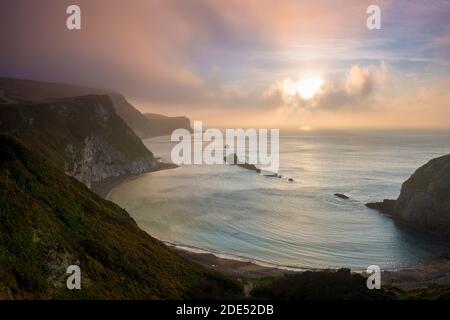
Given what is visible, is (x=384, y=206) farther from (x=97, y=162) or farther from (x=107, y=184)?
(x=97, y=162)

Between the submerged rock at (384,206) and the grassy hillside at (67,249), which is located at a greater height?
the grassy hillside at (67,249)

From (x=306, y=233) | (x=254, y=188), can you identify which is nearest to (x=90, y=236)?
(x=306, y=233)

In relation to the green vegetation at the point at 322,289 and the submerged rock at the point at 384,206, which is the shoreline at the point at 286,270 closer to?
the green vegetation at the point at 322,289

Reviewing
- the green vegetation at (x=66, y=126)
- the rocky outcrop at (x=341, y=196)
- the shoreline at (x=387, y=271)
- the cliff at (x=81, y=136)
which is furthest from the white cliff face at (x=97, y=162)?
the rocky outcrop at (x=341, y=196)

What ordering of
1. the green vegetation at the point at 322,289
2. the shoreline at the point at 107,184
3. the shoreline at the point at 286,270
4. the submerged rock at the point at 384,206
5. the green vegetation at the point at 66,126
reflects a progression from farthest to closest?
the shoreline at the point at 107,184, the green vegetation at the point at 66,126, the submerged rock at the point at 384,206, the shoreline at the point at 286,270, the green vegetation at the point at 322,289

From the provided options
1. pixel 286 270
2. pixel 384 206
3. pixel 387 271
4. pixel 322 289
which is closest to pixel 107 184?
pixel 286 270

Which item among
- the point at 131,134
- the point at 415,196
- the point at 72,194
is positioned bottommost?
the point at 415,196

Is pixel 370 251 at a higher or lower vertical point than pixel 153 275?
lower
